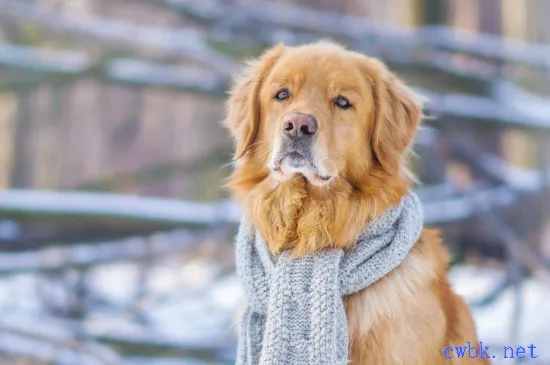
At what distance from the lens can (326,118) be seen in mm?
1551

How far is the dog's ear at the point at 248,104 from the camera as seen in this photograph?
1719 millimetres

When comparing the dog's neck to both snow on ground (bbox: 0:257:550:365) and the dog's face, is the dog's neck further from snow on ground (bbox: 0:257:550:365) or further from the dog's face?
snow on ground (bbox: 0:257:550:365)

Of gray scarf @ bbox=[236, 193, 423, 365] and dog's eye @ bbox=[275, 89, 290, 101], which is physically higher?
dog's eye @ bbox=[275, 89, 290, 101]

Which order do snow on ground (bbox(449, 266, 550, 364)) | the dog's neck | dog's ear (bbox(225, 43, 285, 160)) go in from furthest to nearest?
1. snow on ground (bbox(449, 266, 550, 364))
2. dog's ear (bbox(225, 43, 285, 160))
3. the dog's neck

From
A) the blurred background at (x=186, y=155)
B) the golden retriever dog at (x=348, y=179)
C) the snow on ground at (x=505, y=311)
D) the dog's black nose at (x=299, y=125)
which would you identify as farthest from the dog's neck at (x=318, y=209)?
the snow on ground at (x=505, y=311)

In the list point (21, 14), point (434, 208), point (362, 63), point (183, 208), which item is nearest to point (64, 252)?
point (183, 208)

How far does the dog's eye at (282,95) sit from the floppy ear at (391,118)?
0.77ft

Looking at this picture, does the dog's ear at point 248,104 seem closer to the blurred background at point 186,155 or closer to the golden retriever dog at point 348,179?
the golden retriever dog at point 348,179

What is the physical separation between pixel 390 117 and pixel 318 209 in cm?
33

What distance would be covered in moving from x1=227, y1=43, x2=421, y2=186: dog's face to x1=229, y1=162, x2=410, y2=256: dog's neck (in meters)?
0.03

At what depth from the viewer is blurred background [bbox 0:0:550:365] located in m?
3.46

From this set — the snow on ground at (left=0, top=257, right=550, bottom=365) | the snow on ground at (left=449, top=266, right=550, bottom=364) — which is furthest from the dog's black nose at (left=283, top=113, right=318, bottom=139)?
the snow on ground at (left=449, top=266, right=550, bottom=364)

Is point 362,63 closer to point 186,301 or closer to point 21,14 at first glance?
point 186,301

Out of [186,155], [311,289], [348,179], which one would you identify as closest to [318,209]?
[348,179]
